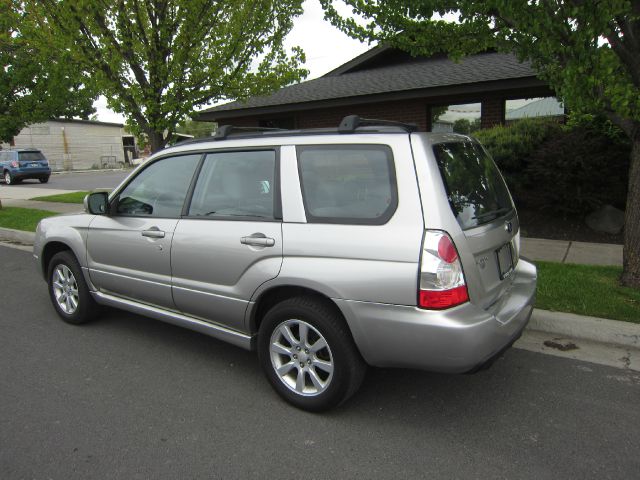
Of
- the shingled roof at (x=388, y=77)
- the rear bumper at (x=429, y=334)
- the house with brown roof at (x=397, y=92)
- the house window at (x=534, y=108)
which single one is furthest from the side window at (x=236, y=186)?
the house window at (x=534, y=108)

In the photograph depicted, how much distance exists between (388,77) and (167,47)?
6.74m

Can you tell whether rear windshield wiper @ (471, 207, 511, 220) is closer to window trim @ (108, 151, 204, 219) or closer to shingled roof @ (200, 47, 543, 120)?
window trim @ (108, 151, 204, 219)

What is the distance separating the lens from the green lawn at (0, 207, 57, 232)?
33.9 ft

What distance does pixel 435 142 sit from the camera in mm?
3000

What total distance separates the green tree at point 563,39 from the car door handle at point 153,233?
11.1 feet

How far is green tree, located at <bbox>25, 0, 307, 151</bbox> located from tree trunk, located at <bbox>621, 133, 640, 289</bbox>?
542cm

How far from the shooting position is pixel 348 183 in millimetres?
3062

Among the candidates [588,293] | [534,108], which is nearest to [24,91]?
[534,108]

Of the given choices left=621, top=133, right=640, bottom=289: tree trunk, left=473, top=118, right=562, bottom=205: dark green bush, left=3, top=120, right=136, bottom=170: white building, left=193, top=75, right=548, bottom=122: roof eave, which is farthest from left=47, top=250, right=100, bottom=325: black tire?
left=3, top=120, right=136, bottom=170: white building

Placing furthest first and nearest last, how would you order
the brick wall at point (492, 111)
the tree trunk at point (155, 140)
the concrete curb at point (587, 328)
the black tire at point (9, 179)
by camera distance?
1. the black tire at point (9, 179)
2. the brick wall at point (492, 111)
3. the tree trunk at point (155, 140)
4. the concrete curb at point (587, 328)

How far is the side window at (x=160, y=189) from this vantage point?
3.88m

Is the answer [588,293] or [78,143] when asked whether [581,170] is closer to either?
[588,293]

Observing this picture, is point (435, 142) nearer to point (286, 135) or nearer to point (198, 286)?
point (286, 135)

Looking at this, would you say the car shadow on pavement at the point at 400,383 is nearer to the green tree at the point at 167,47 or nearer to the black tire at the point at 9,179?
the green tree at the point at 167,47
